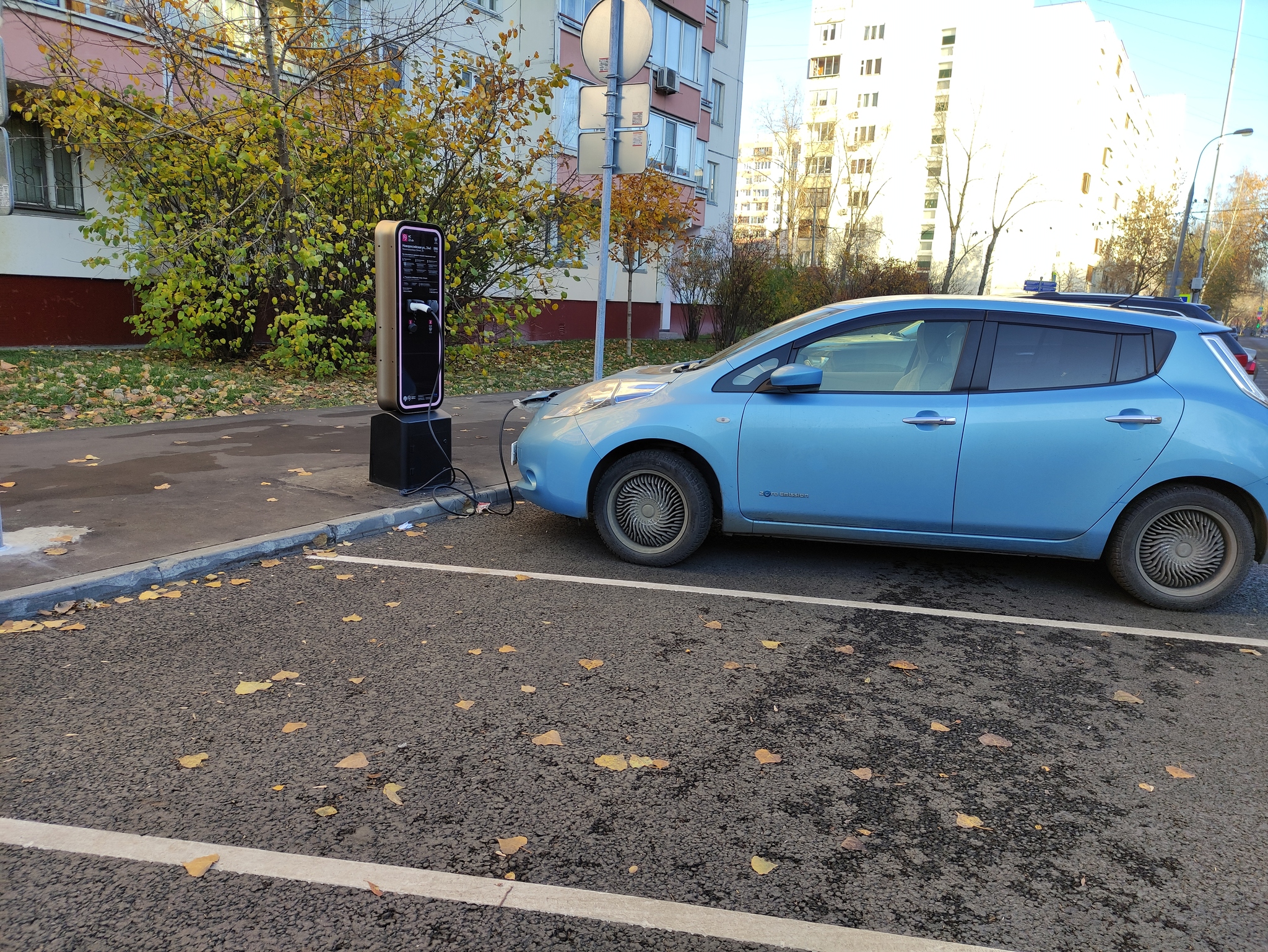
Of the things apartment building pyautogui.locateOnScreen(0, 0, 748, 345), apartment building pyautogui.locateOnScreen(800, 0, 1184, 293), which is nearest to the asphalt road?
apartment building pyautogui.locateOnScreen(0, 0, 748, 345)

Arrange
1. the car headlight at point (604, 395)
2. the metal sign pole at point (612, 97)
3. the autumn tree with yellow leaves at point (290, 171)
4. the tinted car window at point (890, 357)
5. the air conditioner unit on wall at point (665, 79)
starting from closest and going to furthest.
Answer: the tinted car window at point (890, 357) < the car headlight at point (604, 395) < the metal sign pole at point (612, 97) < the autumn tree with yellow leaves at point (290, 171) < the air conditioner unit on wall at point (665, 79)

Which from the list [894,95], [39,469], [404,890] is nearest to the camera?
[404,890]

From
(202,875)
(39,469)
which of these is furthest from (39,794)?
(39,469)

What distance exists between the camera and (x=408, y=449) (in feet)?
22.9

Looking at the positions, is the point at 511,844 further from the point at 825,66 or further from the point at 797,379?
the point at 825,66

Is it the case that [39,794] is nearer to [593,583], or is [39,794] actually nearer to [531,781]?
[531,781]

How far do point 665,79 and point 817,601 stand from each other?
93.4 feet

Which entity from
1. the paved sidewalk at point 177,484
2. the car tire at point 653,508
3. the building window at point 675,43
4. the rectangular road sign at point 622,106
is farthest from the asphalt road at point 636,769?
the building window at point 675,43

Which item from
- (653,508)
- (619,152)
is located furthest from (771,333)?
(619,152)

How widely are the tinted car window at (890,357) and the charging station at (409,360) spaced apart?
2960 mm

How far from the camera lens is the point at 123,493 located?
6422 mm

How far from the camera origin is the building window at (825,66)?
75.7 metres

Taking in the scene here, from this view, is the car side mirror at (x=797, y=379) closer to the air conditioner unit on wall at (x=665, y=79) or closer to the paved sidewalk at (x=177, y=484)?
the paved sidewalk at (x=177, y=484)

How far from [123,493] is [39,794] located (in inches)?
157
